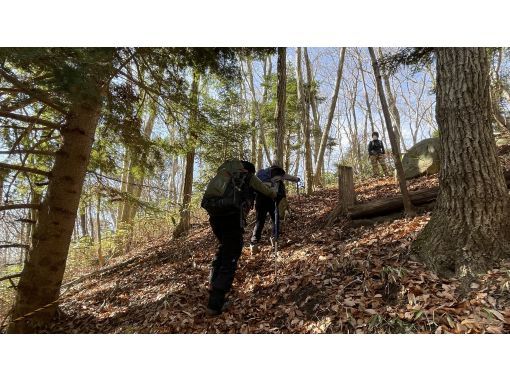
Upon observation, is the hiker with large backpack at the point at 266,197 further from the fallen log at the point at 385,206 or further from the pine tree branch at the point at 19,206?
the pine tree branch at the point at 19,206

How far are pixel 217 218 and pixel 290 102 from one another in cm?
1010

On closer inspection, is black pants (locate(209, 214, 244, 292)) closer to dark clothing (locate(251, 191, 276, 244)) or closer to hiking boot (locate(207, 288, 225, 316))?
hiking boot (locate(207, 288, 225, 316))

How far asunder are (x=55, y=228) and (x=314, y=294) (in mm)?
3502

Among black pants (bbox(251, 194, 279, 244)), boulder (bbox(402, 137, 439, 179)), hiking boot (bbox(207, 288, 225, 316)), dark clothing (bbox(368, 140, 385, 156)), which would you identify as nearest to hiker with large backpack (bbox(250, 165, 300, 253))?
black pants (bbox(251, 194, 279, 244))

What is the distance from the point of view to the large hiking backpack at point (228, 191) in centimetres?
342

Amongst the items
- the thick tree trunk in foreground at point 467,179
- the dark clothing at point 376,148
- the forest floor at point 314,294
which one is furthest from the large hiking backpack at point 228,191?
the dark clothing at point 376,148

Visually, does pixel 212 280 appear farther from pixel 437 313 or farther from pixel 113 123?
pixel 113 123

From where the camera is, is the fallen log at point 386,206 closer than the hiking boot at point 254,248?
Yes

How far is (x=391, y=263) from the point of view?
319cm

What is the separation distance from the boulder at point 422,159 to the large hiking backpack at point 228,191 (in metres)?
6.57

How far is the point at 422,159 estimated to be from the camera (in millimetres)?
8320

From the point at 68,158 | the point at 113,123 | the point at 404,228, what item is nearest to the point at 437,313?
the point at 404,228

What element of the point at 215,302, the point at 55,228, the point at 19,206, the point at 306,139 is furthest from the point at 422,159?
the point at 19,206

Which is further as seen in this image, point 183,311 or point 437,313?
point 183,311
